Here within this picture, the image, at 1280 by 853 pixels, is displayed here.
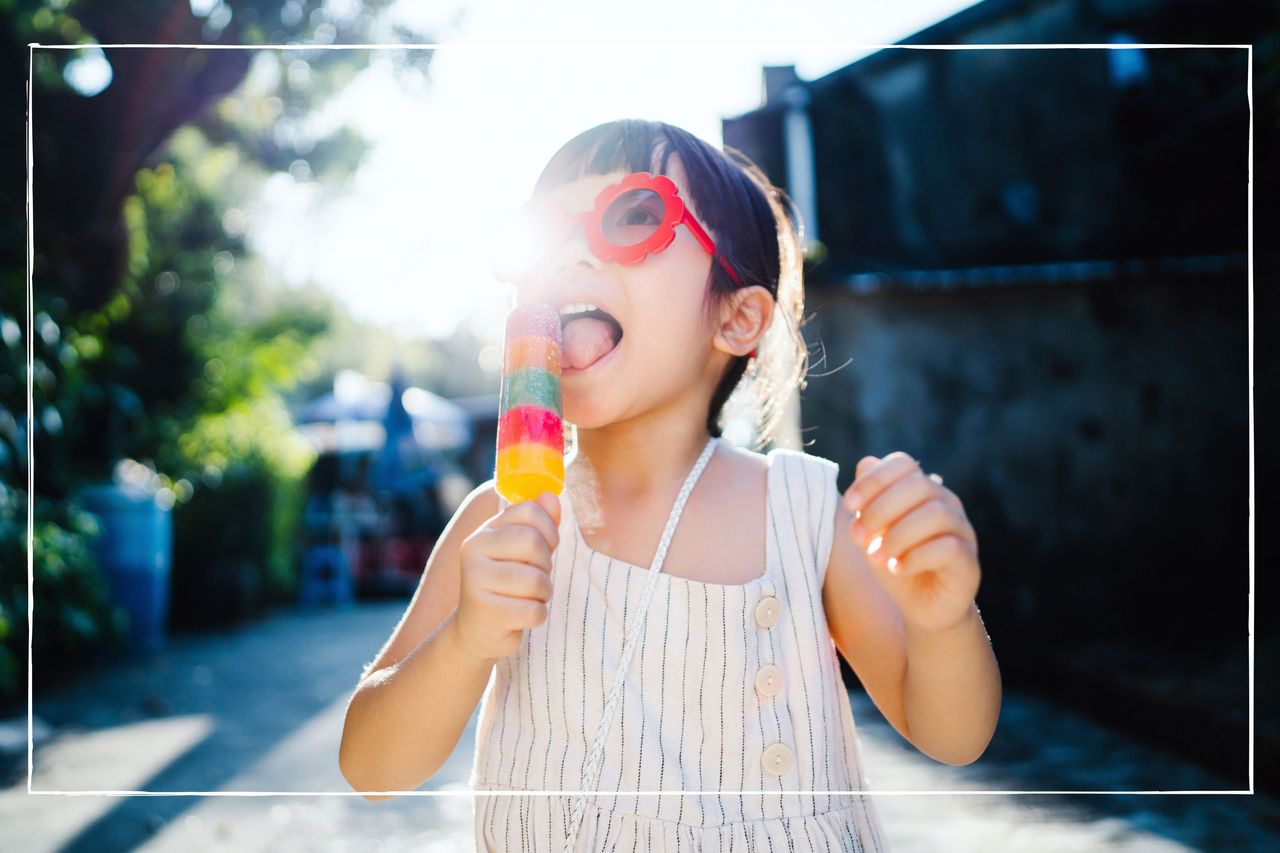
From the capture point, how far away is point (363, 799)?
3.93m

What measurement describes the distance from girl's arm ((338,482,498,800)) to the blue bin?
5918 mm

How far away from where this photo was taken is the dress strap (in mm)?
1360

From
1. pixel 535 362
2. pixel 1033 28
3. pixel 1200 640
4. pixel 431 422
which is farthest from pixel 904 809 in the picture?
pixel 431 422

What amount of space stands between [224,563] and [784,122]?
6.76 m

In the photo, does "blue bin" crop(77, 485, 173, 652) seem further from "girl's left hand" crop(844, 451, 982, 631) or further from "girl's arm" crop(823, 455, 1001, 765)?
"girl's left hand" crop(844, 451, 982, 631)

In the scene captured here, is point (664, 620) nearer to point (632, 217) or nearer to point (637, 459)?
point (637, 459)

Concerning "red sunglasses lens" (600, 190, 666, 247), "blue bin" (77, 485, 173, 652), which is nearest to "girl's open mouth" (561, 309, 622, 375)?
"red sunglasses lens" (600, 190, 666, 247)

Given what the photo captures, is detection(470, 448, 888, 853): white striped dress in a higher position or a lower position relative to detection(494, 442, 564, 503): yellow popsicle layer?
lower

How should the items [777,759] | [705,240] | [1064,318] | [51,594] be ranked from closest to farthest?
[777,759], [705,240], [51,594], [1064,318]

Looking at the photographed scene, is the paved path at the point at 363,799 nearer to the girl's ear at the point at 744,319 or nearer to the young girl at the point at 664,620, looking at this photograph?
the young girl at the point at 664,620

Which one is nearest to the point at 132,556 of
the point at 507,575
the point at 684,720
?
the point at 684,720

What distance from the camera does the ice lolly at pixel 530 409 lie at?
1.20m

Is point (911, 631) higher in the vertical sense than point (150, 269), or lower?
lower

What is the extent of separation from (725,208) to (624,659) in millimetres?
734
